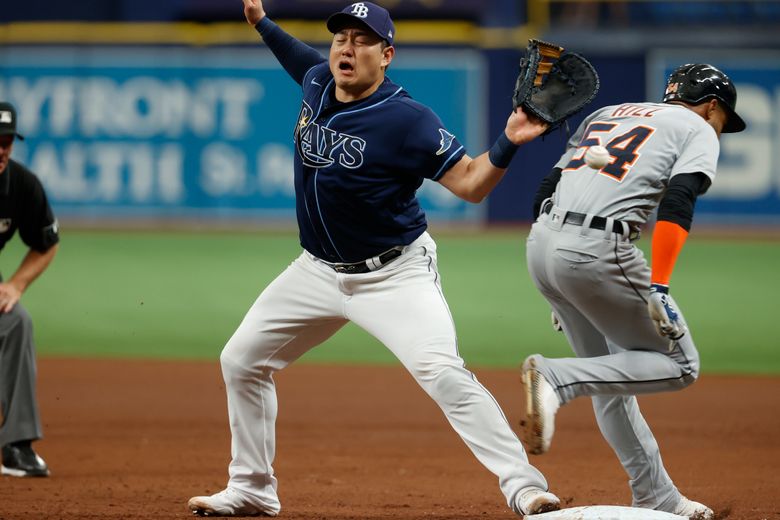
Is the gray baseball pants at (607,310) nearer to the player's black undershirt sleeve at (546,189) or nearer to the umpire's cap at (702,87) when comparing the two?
the player's black undershirt sleeve at (546,189)

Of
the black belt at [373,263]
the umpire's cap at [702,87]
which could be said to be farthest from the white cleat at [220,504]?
the umpire's cap at [702,87]

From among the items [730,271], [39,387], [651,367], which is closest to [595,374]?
[651,367]

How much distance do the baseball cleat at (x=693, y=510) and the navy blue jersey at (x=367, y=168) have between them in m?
1.55

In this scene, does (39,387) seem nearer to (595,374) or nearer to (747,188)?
(595,374)

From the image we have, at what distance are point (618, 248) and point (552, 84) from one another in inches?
26.5

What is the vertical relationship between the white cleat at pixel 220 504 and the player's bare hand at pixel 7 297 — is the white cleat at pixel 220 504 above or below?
below

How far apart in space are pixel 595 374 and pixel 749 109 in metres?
15.0

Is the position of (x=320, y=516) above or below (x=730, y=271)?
above

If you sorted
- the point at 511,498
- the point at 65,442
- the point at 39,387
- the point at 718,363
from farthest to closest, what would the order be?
1. the point at 718,363
2. the point at 39,387
3. the point at 65,442
4. the point at 511,498

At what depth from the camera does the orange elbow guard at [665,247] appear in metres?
4.05

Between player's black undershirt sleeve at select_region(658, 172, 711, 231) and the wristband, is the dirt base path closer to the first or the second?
player's black undershirt sleeve at select_region(658, 172, 711, 231)

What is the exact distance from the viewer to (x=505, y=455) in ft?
13.3

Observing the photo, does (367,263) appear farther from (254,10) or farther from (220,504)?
(254,10)

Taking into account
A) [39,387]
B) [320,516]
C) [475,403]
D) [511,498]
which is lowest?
[39,387]
